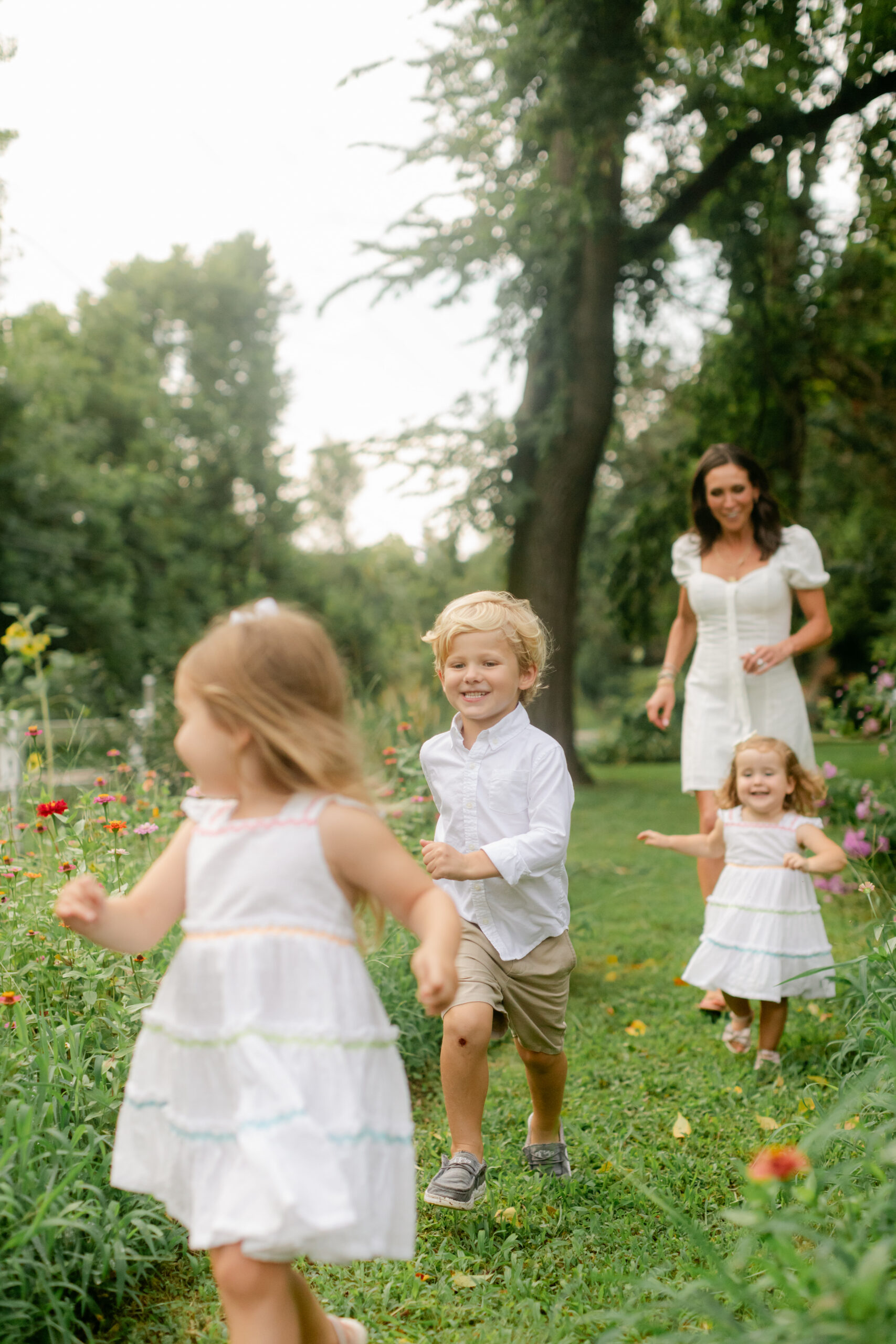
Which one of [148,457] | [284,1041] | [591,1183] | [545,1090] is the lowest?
[591,1183]

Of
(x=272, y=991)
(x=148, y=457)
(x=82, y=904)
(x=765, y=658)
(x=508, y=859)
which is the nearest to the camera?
(x=272, y=991)

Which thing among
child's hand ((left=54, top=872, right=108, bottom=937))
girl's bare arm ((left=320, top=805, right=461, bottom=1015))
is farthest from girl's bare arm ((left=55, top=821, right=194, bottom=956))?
girl's bare arm ((left=320, top=805, right=461, bottom=1015))

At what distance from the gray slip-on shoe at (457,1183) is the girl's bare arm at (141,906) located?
1.09 metres

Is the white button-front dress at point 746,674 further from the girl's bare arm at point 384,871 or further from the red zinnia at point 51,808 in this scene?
the girl's bare arm at point 384,871

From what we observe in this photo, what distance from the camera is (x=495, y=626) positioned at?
2562mm

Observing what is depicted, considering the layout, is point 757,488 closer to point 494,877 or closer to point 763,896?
point 763,896

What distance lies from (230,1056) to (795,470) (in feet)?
38.3

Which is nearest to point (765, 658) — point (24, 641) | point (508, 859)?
point (508, 859)

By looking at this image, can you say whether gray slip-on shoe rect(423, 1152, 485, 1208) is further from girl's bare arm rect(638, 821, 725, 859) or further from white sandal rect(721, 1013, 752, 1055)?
white sandal rect(721, 1013, 752, 1055)

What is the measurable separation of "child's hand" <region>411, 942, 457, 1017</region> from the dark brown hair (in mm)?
3064

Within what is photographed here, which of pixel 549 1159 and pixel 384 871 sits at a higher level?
pixel 384 871

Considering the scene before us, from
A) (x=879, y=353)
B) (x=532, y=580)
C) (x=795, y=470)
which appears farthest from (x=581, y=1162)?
(x=879, y=353)

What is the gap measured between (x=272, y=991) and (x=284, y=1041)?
0.08 m

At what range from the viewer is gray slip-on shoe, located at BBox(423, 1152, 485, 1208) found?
242 cm
